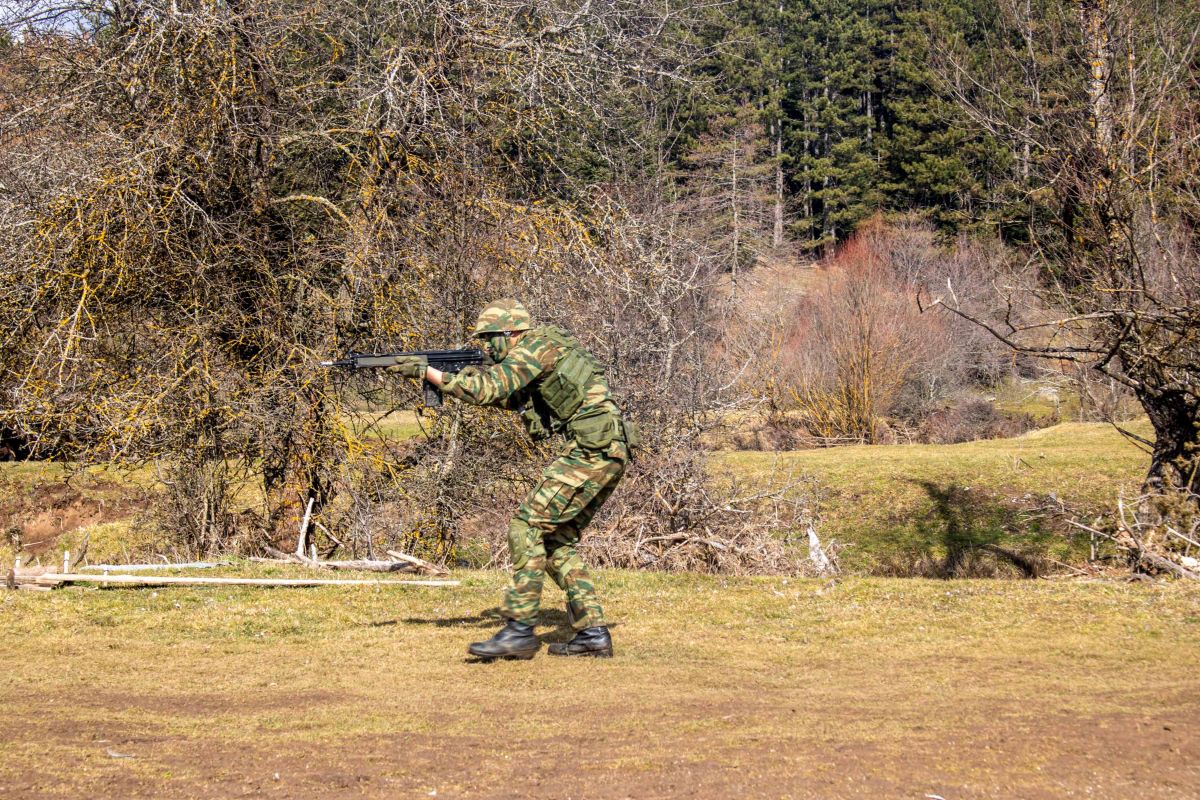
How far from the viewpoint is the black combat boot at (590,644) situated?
307 inches

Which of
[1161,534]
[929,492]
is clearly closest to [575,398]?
[1161,534]

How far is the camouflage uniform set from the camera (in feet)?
24.5

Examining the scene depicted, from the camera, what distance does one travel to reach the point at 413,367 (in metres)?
7.68

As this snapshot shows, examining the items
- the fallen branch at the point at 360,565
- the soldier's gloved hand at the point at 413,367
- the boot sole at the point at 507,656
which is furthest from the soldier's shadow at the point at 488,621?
the fallen branch at the point at 360,565

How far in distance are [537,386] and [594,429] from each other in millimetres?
476

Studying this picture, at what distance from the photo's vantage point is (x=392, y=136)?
15.8 metres

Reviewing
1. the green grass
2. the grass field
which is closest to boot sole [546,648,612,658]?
the grass field

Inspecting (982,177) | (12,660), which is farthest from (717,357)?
(982,177)

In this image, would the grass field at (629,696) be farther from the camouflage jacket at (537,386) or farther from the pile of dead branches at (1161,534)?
the camouflage jacket at (537,386)

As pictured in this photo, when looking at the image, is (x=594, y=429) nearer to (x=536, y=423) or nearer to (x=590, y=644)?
(x=536, y=423)

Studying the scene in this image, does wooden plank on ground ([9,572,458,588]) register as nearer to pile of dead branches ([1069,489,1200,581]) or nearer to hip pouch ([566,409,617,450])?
hip pouch ([566,409,617,450])

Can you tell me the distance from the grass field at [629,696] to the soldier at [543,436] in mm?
305

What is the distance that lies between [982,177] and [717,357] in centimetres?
2498

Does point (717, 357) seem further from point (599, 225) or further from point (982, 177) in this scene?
point (982, 177)
